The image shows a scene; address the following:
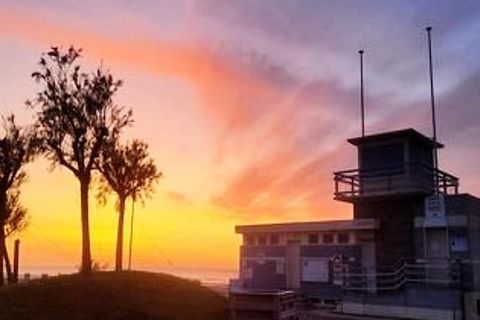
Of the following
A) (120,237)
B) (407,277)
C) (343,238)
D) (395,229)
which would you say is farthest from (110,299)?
(395,229)

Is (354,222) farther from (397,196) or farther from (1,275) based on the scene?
(1,275)

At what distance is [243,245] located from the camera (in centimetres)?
3919

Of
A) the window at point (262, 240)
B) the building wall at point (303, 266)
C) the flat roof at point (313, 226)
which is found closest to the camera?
the flat roof at point (313, 226)

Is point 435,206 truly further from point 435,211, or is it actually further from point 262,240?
point 262,240

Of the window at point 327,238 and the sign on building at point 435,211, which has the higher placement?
the sign on building at point 435,211

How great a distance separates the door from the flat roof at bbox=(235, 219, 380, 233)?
2.95 feet

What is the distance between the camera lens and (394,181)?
34.1 m

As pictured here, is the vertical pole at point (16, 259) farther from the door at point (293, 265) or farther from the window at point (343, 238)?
the window at point (343, 238)

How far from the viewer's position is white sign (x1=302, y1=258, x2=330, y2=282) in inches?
1385

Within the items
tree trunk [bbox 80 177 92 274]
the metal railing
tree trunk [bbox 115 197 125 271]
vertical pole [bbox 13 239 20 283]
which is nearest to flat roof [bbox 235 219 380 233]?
the metal railing

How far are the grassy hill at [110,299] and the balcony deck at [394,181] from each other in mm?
9226

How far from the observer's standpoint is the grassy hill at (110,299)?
2655cm

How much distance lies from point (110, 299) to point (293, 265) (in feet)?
39.6

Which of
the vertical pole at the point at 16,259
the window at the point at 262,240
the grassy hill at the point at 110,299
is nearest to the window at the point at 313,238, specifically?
the window at the point at 262,240
